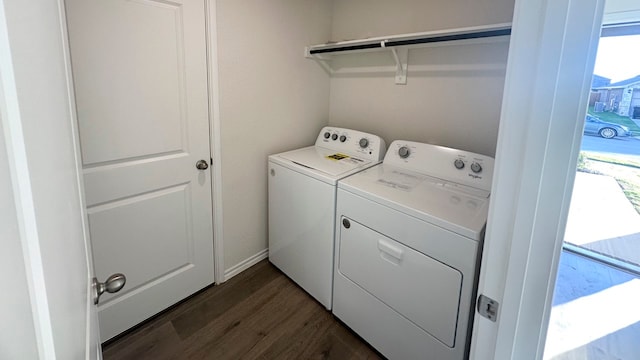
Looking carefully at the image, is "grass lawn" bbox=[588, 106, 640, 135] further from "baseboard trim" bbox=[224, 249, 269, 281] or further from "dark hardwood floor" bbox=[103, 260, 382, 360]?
"baseboard trim" bbox=[224, 249, 269, 281]

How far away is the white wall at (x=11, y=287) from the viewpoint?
22cm

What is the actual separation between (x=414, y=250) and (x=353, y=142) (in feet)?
3.67

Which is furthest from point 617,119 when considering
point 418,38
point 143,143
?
point 143,143

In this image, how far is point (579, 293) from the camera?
2.99ft

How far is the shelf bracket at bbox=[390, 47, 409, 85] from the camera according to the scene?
214 centimetres

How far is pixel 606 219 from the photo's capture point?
29.7 inches

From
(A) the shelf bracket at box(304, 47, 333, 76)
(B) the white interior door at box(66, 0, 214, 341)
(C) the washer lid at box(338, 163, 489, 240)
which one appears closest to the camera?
(C) the washer lid at box(338, 163, 489, 240)

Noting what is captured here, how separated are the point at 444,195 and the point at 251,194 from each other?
138cm

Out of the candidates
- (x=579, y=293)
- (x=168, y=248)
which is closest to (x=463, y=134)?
(x=579, y=293)

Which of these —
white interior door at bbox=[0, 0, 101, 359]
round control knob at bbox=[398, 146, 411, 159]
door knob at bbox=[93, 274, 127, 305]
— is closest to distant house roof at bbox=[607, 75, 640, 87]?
white interior door at bbox=[0, 0, 101, 359]

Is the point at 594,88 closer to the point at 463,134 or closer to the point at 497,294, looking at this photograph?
the point at 497,294

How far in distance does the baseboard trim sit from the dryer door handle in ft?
4.05

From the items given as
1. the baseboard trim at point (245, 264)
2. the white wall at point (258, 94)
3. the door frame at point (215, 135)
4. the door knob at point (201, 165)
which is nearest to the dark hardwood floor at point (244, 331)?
the baseboard trim at point (245, 264)

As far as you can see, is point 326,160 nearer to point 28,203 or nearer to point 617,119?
point 617,119
